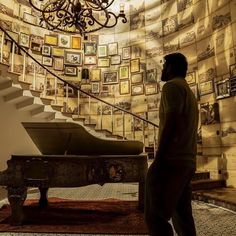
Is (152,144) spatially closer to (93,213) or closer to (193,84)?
(193,84)

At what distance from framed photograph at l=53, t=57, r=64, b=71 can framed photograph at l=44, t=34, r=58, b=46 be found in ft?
1.54

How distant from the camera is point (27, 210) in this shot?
11.2 ft

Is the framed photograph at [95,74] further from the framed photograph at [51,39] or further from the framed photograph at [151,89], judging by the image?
the framed photograph at [151,89]

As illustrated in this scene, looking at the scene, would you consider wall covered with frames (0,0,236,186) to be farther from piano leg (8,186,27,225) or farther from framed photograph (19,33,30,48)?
piano leg (8,186,27,225)

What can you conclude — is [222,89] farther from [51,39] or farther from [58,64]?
[51,39]

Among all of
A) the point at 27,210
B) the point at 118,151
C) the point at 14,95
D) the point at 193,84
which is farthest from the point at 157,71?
the point at 27,210

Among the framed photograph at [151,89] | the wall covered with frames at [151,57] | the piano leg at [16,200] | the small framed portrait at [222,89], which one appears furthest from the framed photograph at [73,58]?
the piano leg at [16,200]

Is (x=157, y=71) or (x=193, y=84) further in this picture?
(x=157, y=71)

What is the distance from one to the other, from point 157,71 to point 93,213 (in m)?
4.84

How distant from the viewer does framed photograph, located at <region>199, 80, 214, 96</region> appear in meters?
5.58

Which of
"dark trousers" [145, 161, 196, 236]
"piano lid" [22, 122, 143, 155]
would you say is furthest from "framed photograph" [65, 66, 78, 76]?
"dark trousers" [145, 161, 196, 236]

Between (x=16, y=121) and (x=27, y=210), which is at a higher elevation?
(x=16, y=121)

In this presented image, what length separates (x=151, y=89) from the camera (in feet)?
23.9

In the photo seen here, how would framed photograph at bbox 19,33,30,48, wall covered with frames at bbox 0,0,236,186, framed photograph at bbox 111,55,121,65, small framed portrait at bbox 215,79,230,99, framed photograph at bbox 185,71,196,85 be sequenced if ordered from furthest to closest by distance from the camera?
framed photograph at bbox 111,55,121,65, framed photograph at bbox 19,33,30,48, framed photograph at bbox 185,71,196,85, wall covered with frames at bbox 0,0,236,186, small framed portrait at bbox 215,79,230,99
